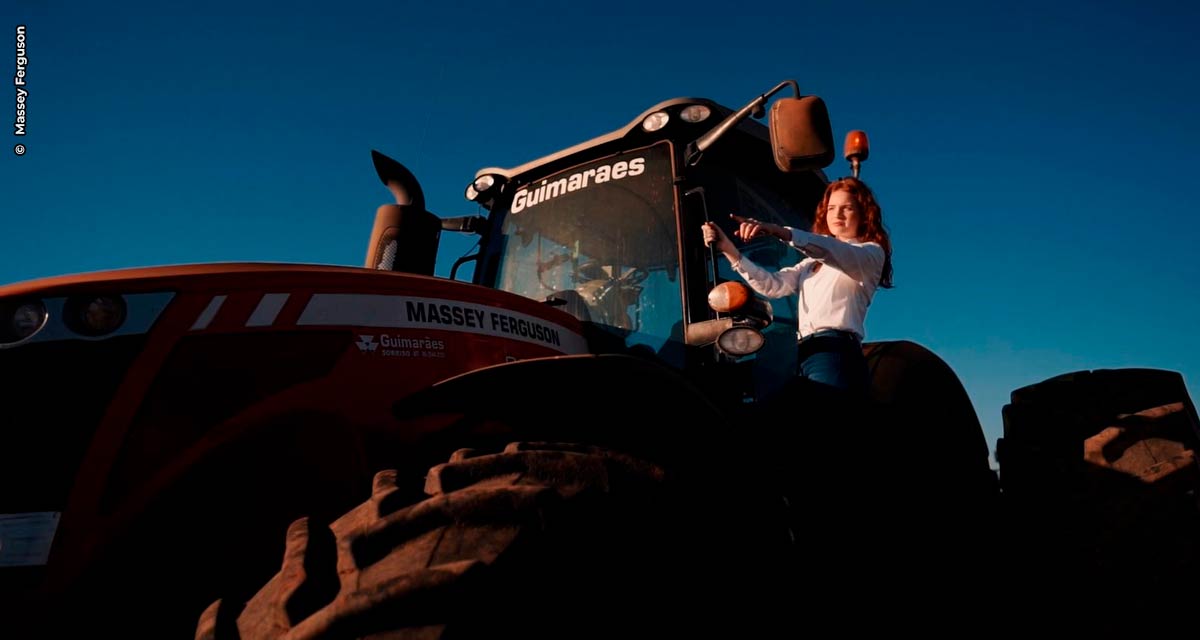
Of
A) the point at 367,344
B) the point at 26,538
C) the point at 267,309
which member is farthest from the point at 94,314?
the point at 367,344

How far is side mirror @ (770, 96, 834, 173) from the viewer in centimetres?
233

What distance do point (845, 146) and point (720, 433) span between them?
4.46ft

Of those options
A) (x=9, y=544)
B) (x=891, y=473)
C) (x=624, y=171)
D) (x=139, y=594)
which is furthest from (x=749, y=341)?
(x=9, y=544)

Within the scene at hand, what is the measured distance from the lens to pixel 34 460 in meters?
1.67

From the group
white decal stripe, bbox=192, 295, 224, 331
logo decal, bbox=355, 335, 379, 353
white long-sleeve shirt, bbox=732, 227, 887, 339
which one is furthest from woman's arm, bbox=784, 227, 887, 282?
white decal stripe, bbox=192, 295, 224, 331

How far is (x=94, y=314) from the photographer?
1.78 m

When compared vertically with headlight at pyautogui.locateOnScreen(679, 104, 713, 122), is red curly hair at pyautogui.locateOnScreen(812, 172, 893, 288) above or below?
below

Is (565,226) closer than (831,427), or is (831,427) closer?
(831,427)

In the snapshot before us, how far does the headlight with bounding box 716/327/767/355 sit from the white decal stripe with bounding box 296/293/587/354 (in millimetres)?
623

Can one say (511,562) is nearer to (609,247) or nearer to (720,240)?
(720,240)

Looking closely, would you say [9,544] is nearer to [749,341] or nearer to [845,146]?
[749,341]

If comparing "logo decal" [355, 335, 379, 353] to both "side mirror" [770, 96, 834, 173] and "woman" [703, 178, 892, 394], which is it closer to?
"woman" [703, 178, 892, 394]

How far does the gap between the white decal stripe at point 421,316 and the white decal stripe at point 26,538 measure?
73 centimetres

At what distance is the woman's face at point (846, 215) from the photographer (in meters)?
2.57
